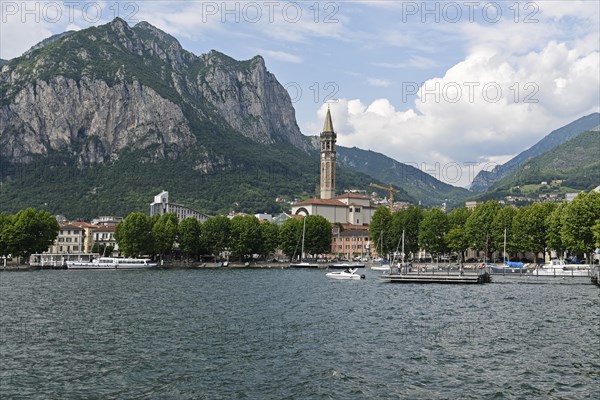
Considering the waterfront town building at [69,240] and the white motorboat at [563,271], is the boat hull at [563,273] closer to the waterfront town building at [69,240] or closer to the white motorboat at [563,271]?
the white motorboat at [563,271]

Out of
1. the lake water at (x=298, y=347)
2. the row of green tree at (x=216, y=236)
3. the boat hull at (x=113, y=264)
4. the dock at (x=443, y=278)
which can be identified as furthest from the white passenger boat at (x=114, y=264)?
the lake water at (x=298, y=347)

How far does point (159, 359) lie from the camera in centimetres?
3291

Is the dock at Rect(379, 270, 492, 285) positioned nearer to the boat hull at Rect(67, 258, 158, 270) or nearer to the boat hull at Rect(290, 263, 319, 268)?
the boat hull at Rect(290, 263, 319, 268)

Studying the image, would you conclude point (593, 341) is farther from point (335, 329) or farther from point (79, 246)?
point (79, 246)

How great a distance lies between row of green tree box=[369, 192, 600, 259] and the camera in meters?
101

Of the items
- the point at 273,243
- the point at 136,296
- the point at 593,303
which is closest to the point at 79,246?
the point at 273,243

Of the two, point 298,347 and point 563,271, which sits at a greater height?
point 563,271

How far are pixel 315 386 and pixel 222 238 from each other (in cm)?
13042

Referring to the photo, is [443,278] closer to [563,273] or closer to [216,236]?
[563,273]

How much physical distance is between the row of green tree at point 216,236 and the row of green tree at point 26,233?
17572 millimetres

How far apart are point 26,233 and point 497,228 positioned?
99.2 metres

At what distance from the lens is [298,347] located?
36.5 m

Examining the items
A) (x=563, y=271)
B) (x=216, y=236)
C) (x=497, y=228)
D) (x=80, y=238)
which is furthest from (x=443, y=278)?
(x=80, y=238)

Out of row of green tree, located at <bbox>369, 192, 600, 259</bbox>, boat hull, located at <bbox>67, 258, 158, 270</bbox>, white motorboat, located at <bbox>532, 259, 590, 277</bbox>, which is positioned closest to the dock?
white motorboat, located at <bbox>532, 259, 590, 277</bbox>
